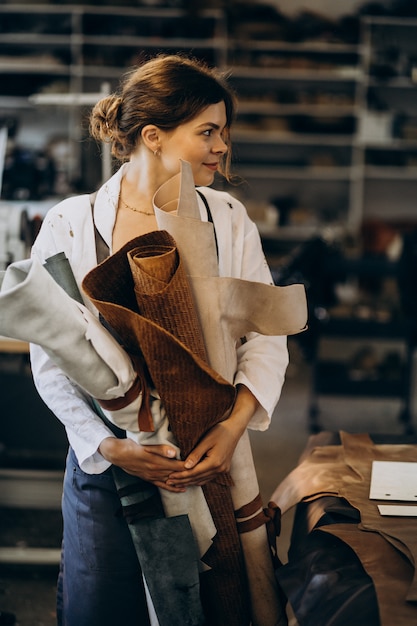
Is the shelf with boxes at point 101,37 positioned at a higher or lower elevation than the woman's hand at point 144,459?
higher

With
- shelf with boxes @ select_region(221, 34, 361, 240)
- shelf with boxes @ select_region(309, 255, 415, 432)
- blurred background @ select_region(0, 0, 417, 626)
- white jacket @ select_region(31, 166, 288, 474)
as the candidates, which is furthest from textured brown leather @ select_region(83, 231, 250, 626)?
shelf with boxes @ select_region(221, 34, 361, 240)

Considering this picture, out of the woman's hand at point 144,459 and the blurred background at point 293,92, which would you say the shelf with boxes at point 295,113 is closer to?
the blurred background at point 293,92

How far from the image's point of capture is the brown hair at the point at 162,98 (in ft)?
4.73

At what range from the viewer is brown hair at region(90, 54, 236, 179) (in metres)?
1.44

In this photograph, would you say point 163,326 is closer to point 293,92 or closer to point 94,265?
point 94,265

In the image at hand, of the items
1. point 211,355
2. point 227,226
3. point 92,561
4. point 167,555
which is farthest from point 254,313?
point 92,561

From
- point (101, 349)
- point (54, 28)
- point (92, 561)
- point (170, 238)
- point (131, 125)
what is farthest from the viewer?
point (54, 28)

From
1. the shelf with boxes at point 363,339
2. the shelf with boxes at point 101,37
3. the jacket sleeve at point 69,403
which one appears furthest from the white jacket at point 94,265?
the shelf with boxes at point 101,37

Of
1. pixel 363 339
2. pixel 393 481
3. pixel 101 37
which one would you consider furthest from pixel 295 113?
pixel 393 481

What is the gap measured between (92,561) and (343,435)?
20.5 inches

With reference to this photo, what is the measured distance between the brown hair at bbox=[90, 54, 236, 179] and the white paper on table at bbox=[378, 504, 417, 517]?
738 mm

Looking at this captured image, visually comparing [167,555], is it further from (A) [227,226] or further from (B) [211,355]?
(A) [227,226]

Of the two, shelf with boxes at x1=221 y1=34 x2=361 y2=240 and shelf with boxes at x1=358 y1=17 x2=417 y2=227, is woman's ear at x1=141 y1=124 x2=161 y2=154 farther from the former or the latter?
shelf with boxes at x1=358 y1=17 x2=417 y2=227

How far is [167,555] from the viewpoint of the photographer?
4.13 feet
